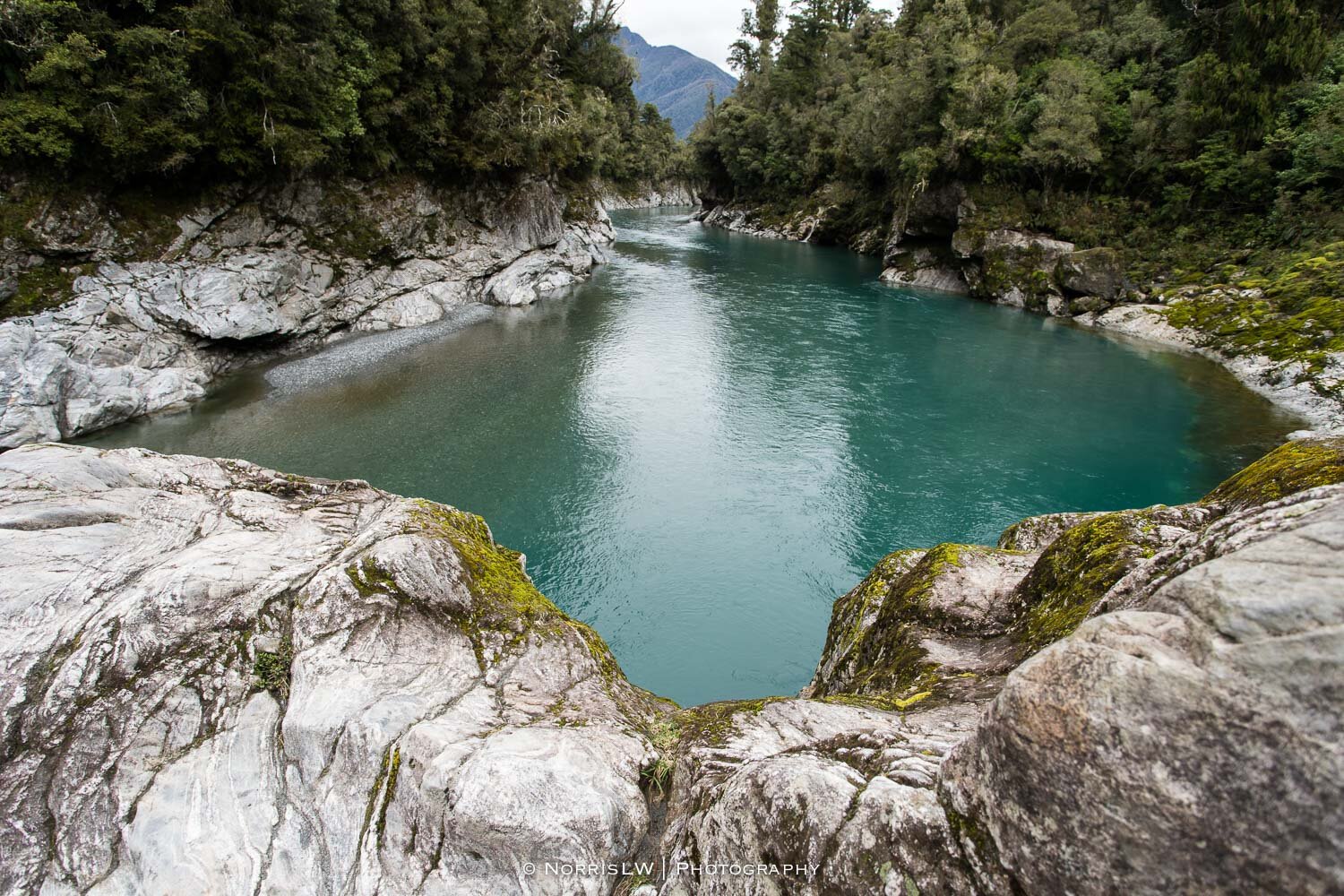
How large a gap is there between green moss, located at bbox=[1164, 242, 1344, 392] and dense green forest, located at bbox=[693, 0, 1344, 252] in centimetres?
307

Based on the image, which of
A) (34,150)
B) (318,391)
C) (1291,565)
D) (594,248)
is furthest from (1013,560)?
(594,248)

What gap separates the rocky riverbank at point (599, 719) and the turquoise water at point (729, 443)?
5165 millimetres

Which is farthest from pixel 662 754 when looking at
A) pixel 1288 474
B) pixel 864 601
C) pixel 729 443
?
pixel 729 443

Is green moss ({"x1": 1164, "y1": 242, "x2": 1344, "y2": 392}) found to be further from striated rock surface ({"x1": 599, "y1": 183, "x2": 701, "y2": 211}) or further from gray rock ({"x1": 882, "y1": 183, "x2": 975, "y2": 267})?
striated rock surface ({"x1": 599, "y1": 183, "x2": 701, "y2": 211})

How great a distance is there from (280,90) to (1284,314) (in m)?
37.7

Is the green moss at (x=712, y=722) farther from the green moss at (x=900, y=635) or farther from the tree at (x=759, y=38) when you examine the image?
the tree at (x=759, y=38)

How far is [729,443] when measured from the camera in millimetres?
18109

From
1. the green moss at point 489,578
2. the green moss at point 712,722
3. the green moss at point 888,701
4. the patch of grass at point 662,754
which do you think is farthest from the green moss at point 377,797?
the green moss at point 888,701

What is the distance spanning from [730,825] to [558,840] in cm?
124

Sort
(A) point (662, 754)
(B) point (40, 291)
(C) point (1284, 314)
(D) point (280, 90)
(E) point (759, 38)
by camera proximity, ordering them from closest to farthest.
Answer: (A) point (662, 754) → (B) point (40, 291) → (D) point (280, 90) → (C) point (1284, 314) → (E) point (759, 38)

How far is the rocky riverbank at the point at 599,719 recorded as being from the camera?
2.44 m

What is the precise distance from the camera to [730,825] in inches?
149

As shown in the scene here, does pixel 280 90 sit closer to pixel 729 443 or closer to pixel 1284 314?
pixel 729 443

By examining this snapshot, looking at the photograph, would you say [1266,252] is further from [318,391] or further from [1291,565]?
[318,391]
